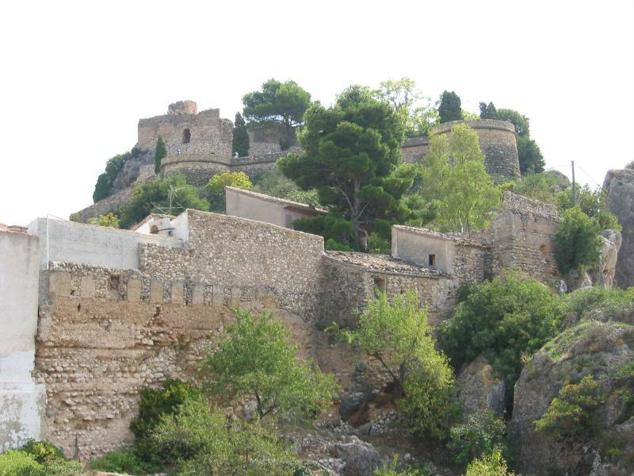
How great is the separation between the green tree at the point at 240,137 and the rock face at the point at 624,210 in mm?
26527

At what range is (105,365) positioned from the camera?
22.7m

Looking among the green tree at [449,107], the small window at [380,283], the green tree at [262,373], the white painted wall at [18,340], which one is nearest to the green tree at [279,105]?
the green tree at [449,107]

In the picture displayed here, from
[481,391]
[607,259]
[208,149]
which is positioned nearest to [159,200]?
[208,149]

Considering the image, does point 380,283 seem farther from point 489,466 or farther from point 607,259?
point 607,259

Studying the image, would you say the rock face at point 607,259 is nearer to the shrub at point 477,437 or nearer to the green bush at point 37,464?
the shrub at point 477,437

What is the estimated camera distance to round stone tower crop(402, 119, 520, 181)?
57.8m

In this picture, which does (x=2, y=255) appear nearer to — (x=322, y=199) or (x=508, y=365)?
(x=508, y=365)

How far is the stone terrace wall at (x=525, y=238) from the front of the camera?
106ft

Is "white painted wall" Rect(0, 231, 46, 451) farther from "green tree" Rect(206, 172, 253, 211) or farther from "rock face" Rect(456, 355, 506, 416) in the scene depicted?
"green tree" Rect(206, 172, 253, 211)

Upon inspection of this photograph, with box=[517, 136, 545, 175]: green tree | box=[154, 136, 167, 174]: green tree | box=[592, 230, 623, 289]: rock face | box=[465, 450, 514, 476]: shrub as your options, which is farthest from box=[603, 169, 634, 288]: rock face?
box=[154, 136, 167, 174]: green tree

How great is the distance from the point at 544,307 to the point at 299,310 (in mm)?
6597

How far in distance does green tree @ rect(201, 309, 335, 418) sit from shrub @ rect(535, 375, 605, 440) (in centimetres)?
514

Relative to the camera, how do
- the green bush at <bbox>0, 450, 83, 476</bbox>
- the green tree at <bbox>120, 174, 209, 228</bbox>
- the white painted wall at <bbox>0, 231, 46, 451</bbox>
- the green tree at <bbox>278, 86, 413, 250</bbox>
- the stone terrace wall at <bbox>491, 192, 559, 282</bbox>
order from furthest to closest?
1. the green tree at <bbox>120, 174, 209, 228</bbox>
2. the green tree at <bbox>278, 86, 413, 250</bbox>
3. the stone terrace wall at <bbox>491, 192, 559, 282</bbox>
4. the white painted wall at <bbox>0, 231, 46, 451</bbox>
5. the green bush at <bbox>0, 450, 83, 476</bbox>

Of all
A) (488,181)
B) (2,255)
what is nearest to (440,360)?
(2,255)
